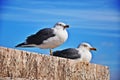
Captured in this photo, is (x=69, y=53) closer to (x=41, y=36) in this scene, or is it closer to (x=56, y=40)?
(x=56, y=40)

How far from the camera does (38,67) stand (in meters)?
3.74

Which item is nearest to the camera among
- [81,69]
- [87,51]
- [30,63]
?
[30,63]

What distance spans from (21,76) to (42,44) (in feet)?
5.84

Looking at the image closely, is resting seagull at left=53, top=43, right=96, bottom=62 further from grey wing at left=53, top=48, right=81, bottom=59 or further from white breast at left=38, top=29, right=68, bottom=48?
white breast at left=38, top=29, right=68, bottom=48

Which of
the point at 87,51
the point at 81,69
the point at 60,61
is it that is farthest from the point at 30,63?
the point at 87,51

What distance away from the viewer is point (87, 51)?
18.6 feet

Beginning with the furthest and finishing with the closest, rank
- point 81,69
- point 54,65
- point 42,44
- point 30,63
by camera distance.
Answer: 1. point 42,44
2. point 81,69
3. point 54,65
4. point 30,63

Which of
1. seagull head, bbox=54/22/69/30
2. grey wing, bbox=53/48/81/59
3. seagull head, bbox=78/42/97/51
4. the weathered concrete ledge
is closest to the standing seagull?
seagull head, bbox=54/22/69/30

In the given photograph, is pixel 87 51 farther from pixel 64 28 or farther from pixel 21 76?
pixel 21 76

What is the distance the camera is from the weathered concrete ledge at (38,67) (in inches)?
134

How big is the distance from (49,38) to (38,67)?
1.50 metres

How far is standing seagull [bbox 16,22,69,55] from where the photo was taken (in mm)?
5203

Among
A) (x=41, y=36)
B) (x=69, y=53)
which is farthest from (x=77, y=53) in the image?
(x=41, y=36)

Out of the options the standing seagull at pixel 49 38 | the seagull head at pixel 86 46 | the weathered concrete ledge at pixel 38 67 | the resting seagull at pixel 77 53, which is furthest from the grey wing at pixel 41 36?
the weathered concrete ledge at pixel 38 67
